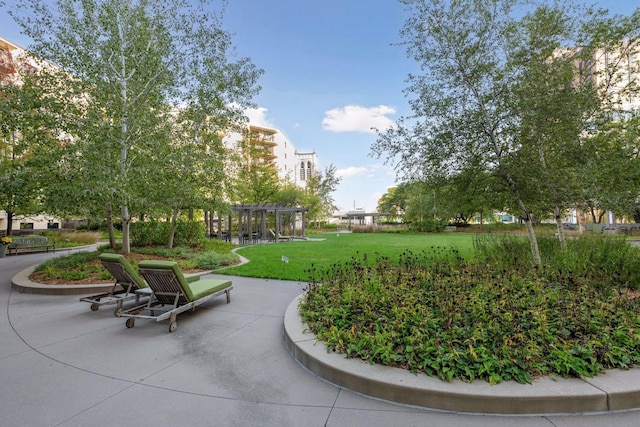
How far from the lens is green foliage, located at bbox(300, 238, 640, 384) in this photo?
2504 millimetres

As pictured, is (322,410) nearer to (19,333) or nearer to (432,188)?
(19,333)

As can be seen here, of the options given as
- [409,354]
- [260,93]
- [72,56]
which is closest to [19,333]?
[409,354]

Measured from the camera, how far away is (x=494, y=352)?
2.63 metres

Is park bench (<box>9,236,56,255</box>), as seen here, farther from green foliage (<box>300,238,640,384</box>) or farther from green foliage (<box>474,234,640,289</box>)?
green foliage (<box>474,234,640,289</box>)

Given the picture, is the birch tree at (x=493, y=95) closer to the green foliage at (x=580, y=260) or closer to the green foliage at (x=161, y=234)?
the green foliage at (x=580, y=260)

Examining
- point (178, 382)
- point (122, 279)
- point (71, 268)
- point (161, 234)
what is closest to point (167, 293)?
point (122, 279)

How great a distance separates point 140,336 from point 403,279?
3832 mm

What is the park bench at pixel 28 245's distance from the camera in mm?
12875

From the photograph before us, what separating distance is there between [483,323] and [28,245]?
17.7 metres

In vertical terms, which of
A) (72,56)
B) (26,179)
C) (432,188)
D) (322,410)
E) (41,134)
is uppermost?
(72,56)

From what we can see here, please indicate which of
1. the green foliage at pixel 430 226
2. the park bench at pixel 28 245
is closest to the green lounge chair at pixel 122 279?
the park bench at pixel 28 245

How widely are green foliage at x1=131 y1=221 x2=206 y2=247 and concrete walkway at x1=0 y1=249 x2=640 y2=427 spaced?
25.6 feet

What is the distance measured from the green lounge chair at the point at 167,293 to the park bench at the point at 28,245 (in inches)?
513

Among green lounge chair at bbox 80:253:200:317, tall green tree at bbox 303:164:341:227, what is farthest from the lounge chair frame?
tall green tree at bbox 303:164:341:227
